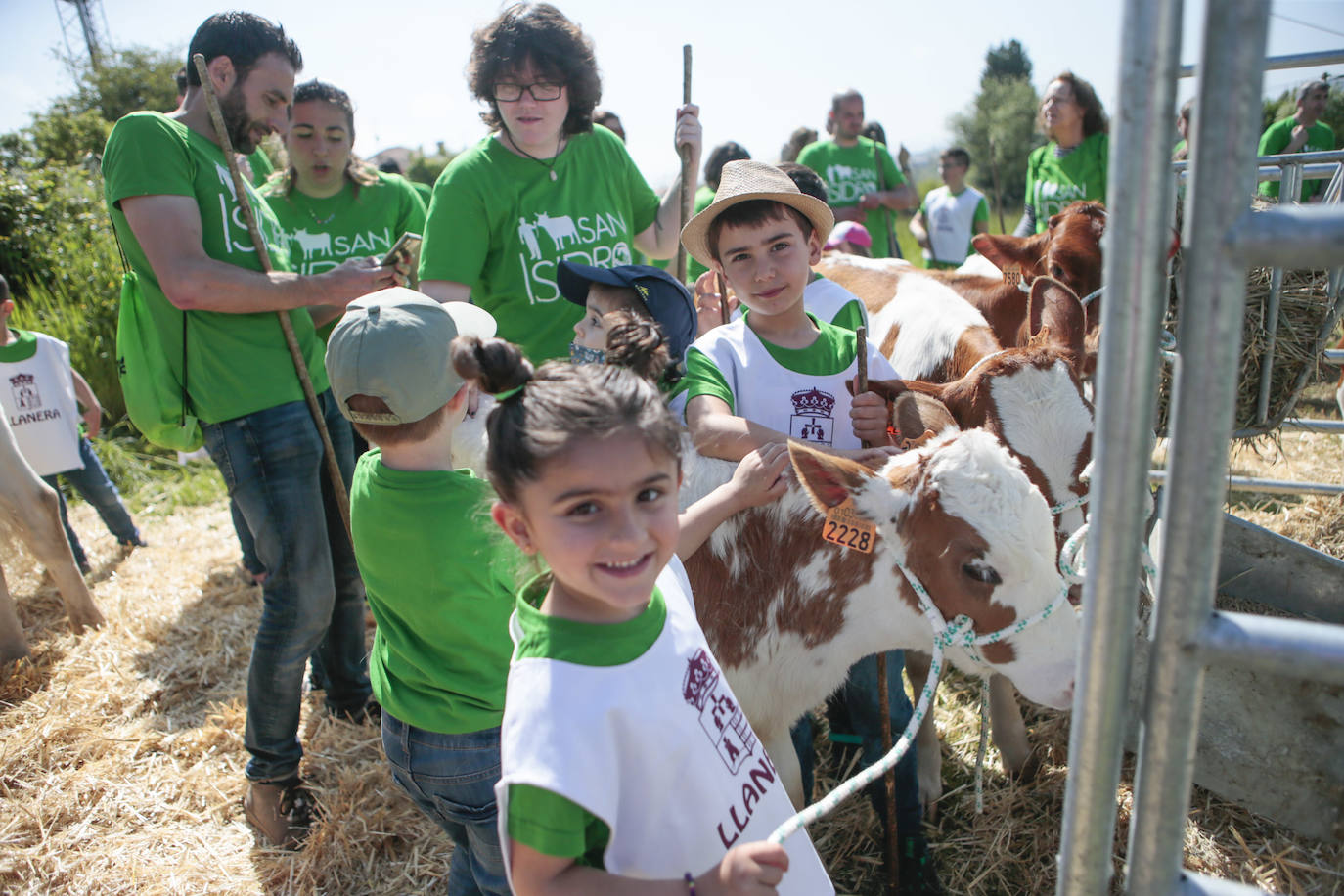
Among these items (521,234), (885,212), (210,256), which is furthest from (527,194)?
(885,212)

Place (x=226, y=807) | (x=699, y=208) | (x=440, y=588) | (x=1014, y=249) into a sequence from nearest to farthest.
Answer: (x=440, y=588)
(x=226, y=807)
(x=1014, y=249)
(x=699, y=208)

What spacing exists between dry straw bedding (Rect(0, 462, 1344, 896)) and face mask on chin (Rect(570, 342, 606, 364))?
6.18 ft

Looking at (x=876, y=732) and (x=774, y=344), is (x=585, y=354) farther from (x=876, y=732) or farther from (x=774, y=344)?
(x=876, y=732)

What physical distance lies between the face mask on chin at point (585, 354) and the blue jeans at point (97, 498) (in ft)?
16.6

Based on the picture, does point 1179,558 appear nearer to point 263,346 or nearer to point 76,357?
point 263,346

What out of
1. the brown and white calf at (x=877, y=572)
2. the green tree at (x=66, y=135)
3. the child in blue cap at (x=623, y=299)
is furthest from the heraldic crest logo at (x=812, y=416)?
the green tree at (x=66, y=135)

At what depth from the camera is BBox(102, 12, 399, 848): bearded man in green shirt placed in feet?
9.39

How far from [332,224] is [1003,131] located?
38986 mm

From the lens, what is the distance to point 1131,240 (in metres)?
0.92

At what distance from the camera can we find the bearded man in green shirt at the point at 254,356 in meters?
2.86

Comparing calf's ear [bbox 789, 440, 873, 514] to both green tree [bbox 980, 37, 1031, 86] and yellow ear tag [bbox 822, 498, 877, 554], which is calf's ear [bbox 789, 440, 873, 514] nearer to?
yellow ear tag [bbox 822, 498, 877, 554]

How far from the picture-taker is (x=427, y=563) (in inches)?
71.4

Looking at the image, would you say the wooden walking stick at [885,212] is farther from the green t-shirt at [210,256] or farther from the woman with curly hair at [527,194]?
the green t-shirt at [210,256]

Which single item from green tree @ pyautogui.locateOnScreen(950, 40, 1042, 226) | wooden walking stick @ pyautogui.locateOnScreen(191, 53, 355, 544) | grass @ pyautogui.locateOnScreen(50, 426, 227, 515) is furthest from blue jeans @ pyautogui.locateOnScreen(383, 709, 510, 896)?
green tree @ pyautogui.locateOnScreen(950, 40, 1042, 226)
